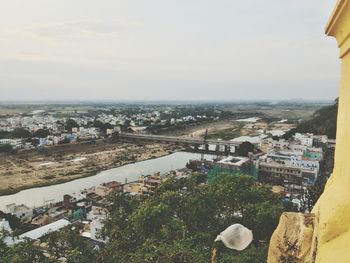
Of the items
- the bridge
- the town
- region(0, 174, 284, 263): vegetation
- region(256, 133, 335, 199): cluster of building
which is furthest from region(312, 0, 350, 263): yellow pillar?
the bridge

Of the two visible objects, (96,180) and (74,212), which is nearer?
(74,212)

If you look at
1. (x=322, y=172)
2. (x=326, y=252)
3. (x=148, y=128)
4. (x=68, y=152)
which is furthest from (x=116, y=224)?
(x=148, y=128)

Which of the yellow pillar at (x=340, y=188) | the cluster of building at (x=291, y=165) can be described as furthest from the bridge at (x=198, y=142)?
the yellow pillar at (x=340, y=188)

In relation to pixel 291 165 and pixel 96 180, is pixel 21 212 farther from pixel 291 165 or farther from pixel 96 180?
pixel 291 165

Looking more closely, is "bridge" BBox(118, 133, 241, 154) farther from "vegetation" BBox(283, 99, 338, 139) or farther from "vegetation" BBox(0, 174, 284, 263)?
"vegetation" BBox(0, 174, 284, 263)

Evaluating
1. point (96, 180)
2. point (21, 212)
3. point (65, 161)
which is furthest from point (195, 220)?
point (65, 161)

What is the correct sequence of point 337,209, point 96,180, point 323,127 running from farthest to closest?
point 323,127 < point 96,180 < point 337,209
